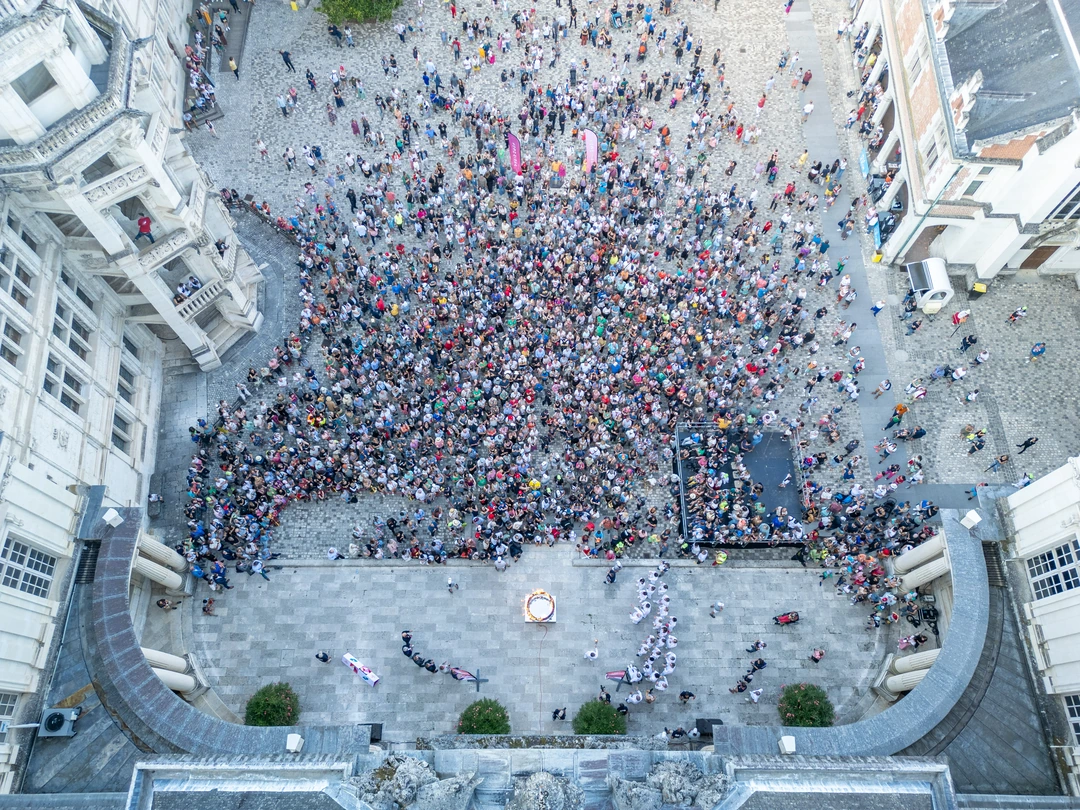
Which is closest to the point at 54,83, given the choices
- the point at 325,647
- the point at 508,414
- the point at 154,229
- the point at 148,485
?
the point at 154,229

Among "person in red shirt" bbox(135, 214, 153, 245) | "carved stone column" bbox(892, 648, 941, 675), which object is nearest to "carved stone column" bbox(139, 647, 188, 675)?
"person in red shirt" bbox(135, 214, 153, 245)

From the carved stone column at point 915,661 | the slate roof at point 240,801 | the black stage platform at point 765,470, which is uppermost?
the black stage platform at point 765,470

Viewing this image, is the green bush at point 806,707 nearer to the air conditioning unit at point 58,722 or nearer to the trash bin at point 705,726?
the trash bin at point 705,726

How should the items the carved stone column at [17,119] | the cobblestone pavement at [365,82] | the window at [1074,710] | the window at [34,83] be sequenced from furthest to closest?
the cobblestone pavement at [365,82] → the window at [34,83] → the window at [1074,710] → the carved stone column at [17,119]

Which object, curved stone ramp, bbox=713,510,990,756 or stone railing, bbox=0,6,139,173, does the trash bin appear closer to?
curved stone ramp, bbox=713,510,990,756

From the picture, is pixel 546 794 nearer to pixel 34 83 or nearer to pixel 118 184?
pixel 118 184

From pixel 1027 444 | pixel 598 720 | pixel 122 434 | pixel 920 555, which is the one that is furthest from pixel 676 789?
pixel 122 434

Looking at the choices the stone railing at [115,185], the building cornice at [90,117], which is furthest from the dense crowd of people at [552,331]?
the building cornice at [90,117]
